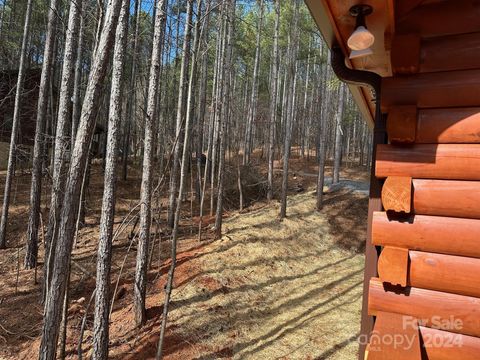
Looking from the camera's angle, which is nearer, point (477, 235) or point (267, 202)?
point (477, 235)

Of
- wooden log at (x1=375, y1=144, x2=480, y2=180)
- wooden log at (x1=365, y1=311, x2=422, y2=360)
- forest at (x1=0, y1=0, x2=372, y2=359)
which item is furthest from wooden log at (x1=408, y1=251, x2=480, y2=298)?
forest at (x1=0, y1=0, x2=372, y2=359)

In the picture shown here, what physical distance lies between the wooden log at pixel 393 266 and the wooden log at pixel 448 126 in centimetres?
74

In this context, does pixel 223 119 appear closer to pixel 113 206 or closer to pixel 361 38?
pixel 113 206

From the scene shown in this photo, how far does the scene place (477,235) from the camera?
1.95m

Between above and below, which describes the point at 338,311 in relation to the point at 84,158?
below

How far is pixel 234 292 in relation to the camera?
765 centimetres

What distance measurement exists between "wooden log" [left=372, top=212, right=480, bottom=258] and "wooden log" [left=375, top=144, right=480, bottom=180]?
10.8 inches

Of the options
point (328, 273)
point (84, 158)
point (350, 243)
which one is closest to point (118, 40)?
point (84, 158)

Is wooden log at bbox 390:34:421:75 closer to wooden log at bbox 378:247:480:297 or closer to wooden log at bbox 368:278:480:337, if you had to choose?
wooden log at bbox 378:247:480:297

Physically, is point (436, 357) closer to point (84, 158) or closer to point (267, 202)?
point (84, 158)

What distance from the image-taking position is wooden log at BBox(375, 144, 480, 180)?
6.59 feet

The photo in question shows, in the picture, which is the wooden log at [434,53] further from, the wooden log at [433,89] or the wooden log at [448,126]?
the wooden log at [448,126]

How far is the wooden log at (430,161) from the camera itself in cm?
201

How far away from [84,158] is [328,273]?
7343mm
